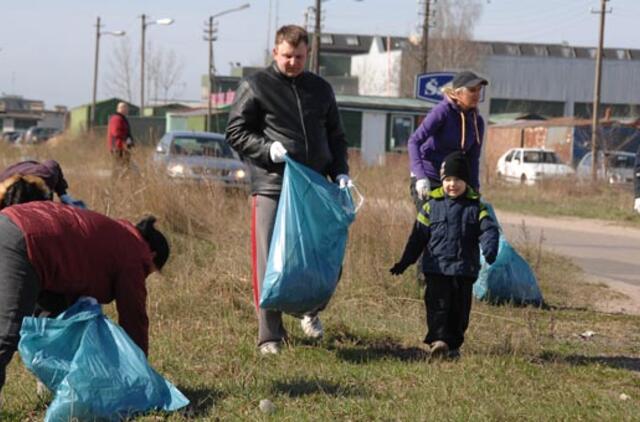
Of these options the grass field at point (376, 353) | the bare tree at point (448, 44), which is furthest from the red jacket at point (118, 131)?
the bare tree at point (448, 44)

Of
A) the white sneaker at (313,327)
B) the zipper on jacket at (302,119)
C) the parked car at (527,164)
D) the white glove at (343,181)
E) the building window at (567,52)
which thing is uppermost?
the building window at (567,52)

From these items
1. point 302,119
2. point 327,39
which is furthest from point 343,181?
point 327,39

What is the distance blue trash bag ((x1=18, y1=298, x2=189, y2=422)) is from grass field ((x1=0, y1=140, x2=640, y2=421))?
0.13 meters

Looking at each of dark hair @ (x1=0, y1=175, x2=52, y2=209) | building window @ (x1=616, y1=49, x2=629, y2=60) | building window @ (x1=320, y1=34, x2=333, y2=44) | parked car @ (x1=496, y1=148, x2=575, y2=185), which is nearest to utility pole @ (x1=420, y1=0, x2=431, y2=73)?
parked car @ (x1=496, y1=148, x2=575, y2=185)

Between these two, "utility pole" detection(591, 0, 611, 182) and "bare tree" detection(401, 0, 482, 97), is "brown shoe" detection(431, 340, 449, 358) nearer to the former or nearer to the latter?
"utility pole" detection(591, 0, 611, 182)

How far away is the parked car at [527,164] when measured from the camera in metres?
34.8

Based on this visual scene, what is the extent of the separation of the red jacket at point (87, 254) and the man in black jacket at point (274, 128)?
1468mm

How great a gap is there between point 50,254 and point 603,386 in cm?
292

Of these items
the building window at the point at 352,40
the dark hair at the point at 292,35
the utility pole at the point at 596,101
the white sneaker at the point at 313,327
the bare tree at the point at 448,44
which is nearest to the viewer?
the dark hair at the point at 292,35

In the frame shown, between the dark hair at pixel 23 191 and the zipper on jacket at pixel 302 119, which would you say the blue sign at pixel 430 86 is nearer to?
the zipper on jacket at pixel 302 119

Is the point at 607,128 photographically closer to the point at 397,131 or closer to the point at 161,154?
the point at 397,131

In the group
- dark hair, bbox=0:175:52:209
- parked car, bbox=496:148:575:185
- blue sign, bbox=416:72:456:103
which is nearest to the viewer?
dark hair, bbox=0:175:52:209

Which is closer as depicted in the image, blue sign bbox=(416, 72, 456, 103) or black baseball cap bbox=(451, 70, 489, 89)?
black baseball cap bbox=(451, 70, 489, 89)

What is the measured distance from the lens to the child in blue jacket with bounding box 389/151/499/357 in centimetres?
629
